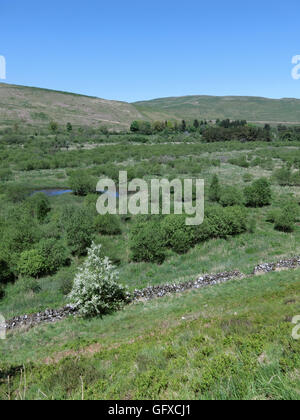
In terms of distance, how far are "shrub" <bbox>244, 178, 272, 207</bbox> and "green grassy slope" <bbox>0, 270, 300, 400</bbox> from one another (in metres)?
21.6

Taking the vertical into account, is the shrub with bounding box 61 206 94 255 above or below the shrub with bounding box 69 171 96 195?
below

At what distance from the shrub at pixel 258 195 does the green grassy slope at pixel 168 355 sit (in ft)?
70.8

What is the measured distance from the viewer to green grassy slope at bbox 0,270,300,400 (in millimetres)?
5605

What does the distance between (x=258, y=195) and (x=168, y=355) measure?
29892 millimetres

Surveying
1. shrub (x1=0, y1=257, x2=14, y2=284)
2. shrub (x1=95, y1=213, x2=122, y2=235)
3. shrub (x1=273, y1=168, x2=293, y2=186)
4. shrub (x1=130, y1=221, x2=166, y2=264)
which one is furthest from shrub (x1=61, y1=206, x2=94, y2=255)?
shrub (x1=273, y1=168, x2=293, y2=186)

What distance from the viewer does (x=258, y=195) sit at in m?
33.8

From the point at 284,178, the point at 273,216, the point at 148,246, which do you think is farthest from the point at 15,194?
the point at 284,178

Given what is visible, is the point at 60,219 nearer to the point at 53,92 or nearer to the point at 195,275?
the point at 195,275

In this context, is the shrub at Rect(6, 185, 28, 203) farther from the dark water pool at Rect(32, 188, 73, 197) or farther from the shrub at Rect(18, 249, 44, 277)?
the shrub at Rect(18, 249, 44, 277)

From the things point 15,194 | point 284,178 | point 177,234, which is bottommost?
point 177,234

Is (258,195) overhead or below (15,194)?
overhead

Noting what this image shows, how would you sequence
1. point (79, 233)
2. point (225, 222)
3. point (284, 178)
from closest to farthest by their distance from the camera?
point (79, 233)
point (225, 222)
point (284, 178)

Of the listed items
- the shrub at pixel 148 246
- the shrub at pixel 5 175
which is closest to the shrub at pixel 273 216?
the shrub at pixel 148 246

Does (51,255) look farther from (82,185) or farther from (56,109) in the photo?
(56,109)
